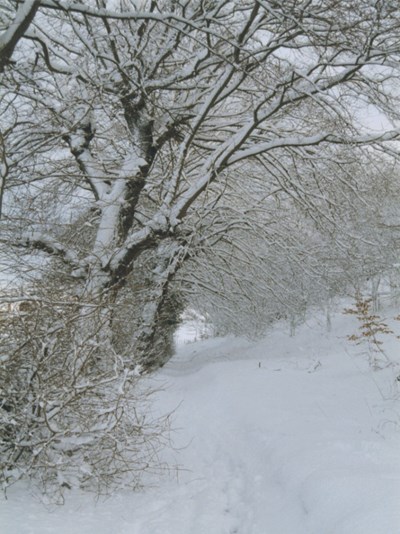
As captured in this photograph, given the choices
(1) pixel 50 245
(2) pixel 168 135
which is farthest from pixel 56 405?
(2) pixel 168 135

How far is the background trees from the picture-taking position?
4.55 meters

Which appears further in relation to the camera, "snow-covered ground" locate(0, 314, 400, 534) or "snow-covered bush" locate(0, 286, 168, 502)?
"snow-covered bush" locate(0, 286, 168, 502)

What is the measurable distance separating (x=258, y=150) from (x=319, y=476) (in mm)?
4920

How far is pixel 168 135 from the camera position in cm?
759

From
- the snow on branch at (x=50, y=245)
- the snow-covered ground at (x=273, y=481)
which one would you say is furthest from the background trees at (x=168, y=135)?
the snow-covered ground at (x=273, y=481)

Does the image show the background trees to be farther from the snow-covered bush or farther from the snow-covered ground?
the snow-covered ground

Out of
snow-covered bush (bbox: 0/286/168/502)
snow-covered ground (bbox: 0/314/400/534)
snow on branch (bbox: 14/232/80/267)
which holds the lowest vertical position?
snow-covered ground (bbox: 0/314/400/534)

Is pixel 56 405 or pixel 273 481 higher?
pixel 56 405

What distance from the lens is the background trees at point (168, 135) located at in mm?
4551

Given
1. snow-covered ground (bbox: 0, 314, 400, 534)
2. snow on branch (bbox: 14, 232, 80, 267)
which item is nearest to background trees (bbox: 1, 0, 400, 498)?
snow on branch (bbox: 14, 232, 80, 267)

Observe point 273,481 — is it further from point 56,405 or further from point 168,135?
point 168,135

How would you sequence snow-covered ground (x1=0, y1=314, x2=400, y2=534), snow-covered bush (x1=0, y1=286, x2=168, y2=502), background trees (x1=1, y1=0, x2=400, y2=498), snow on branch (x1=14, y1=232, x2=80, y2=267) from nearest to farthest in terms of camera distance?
1. snow-covered ground (x1=0, y1=314, x2=400, y2=534)
2. snow-covered bush (x1=0, y1=286, x2=168, y2=502)
3. background trees (x1=1, y1=0, x2=400, y2=498)
4. snow on branch (x1=14, y1=232, x2=80, y2=267)

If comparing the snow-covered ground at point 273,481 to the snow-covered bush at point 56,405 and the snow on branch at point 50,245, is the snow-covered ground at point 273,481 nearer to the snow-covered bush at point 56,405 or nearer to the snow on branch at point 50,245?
the snow-covered bush at point 56,405

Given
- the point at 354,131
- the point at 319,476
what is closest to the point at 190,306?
the point at 354,131
